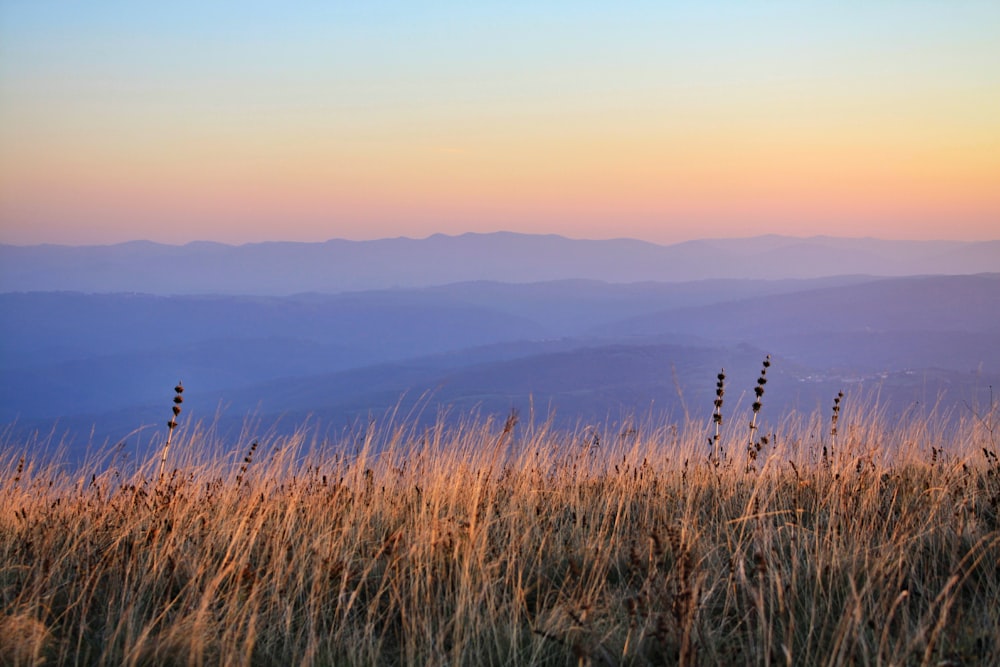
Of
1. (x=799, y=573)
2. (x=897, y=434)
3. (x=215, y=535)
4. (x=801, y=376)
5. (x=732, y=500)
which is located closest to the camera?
(x=799, y=573)

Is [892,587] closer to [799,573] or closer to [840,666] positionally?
[799,573]

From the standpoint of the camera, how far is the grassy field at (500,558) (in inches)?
121

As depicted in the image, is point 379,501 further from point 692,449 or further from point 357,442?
point 692,449

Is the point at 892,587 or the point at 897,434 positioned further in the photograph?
the point at 897,434

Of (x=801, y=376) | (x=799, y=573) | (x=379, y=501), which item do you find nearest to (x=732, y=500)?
(x=799, y=573)

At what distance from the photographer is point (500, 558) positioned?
379 centimetres

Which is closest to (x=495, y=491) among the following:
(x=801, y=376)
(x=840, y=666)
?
(x=840, y=666)

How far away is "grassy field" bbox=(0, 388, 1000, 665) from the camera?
10.1 ft

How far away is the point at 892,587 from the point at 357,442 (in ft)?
13.4

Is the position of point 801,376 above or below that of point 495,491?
below

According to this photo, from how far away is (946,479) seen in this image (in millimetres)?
5441

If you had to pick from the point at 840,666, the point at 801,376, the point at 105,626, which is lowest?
the point at 801,376

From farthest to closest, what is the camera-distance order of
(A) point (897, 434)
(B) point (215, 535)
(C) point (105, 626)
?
(A) point (897, 434) < (B) point (215, 535) < (C) point (105, 626)

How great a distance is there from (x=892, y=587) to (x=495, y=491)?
2536mm
